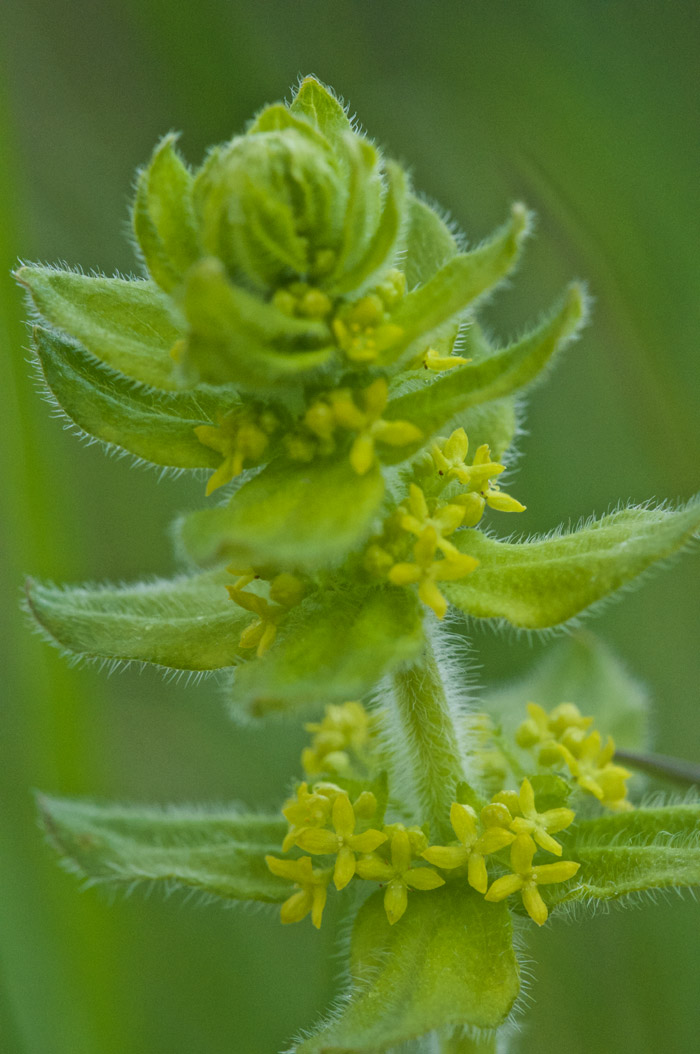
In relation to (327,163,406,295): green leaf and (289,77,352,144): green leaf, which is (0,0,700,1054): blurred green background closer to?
(289,77,352,144): green leaf

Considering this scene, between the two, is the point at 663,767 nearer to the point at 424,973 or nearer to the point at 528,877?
the point at 528,877

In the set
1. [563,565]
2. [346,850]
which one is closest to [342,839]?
[346,850]

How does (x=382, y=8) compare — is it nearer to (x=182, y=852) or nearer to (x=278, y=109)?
(x=278, y=109)

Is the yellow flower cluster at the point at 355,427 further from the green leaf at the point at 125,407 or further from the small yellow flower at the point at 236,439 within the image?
the green leaf at the point at 125,407

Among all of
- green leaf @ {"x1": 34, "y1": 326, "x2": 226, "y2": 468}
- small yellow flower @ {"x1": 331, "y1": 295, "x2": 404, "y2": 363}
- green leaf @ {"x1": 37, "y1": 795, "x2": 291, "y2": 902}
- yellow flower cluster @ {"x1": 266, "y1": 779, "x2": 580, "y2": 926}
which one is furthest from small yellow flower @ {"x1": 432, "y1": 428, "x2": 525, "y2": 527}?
green leaf @ {"x1": 37, "y1": 795, "x2": 291, "y2": 902}

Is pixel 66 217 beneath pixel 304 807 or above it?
above

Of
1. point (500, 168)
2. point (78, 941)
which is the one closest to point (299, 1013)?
point (78, 941)

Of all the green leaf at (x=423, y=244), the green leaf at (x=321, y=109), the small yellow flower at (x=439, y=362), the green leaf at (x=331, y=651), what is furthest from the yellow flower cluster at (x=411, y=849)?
the green leaf at (x=321, y=109)

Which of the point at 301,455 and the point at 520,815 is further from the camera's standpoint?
the point at 520,815
